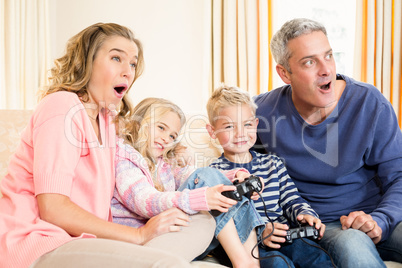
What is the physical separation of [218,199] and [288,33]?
88cm

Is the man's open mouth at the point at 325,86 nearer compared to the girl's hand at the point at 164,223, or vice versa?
the girl's hand at the point at 164,223

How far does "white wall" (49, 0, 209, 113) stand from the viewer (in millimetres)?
4191

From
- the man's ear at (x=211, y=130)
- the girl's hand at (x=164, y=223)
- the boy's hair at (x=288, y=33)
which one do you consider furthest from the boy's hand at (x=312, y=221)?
the boy's hair at (x=288, y=33)

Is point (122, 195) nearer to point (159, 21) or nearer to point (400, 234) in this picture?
point (400, 234)

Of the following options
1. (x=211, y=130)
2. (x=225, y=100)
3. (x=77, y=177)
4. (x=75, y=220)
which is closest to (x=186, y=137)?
(x=211, y=130)

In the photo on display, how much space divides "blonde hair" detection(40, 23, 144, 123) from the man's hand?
3.32 feet

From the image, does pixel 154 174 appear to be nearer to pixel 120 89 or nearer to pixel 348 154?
pixel 120 89

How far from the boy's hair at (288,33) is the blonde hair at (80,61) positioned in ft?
2.40

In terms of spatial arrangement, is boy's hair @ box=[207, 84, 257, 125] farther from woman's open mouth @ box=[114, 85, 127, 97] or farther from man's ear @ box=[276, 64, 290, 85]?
woman's open mouth @ box=[114, 85, 127, 97]

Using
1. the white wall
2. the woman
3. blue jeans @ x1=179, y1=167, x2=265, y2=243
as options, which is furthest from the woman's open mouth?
the white wall

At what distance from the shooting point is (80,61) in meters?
1.42

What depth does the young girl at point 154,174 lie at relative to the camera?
4.50 feet

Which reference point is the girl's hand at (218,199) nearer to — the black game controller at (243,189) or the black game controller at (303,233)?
the black game controller at (243,189)

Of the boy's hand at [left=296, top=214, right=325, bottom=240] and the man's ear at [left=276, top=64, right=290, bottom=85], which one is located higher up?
the man's ear at [left=276, top=64, right=290, bottom=85]
